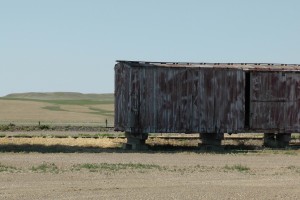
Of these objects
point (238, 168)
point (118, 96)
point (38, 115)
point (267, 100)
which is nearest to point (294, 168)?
point (238, 168)

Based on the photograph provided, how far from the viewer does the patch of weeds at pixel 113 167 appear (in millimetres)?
19062

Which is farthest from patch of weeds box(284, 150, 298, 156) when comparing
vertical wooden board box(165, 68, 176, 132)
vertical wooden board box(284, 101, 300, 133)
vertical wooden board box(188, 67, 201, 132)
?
vertical wooden board box(165, 68, 176, 132)

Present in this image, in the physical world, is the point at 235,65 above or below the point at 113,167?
above

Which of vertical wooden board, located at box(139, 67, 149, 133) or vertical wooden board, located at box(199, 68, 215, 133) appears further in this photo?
vertical wooden board, located at box(199, 68, 215, 133)

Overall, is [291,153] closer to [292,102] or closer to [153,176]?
[292,102]

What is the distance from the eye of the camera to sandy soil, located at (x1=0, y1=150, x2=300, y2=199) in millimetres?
14344

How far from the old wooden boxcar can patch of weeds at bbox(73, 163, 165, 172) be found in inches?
294

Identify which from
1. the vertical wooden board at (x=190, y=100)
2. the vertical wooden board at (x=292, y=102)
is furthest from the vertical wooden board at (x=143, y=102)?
the vertical wooden board at (x=292, y=102)

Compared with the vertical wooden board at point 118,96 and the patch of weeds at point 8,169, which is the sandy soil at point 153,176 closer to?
the patch of weeds at point 8,169

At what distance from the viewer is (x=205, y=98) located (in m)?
28.5

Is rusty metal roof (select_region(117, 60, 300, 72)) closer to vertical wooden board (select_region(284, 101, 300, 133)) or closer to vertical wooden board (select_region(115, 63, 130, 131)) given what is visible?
vertical wooden board (select_region(115, 63, 130, 131))

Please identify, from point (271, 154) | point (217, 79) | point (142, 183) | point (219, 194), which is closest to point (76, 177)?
point (142, 183)

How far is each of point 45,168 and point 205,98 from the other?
1106 cm

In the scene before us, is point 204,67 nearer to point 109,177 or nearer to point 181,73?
point 181,73
